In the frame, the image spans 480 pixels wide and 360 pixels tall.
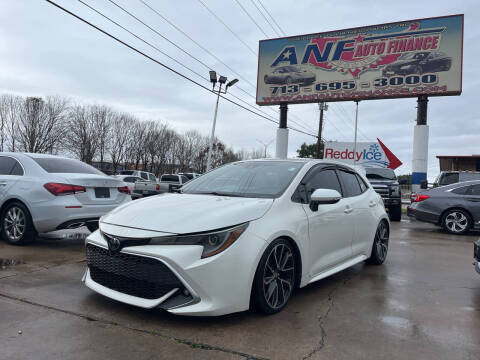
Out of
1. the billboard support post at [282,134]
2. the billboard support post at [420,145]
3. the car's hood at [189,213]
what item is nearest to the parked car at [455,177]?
the billboard support post at [420,145]

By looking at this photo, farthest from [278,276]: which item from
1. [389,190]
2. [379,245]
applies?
[389,190]

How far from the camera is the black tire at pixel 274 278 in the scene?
3.25m

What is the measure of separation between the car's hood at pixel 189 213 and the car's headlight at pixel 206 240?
0.15 ft

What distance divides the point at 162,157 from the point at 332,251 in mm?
48469

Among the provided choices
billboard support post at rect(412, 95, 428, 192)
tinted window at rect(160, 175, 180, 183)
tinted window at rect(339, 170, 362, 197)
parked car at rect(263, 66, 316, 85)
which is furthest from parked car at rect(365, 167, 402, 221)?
tinted window at rect(160, 175, 180, 183)

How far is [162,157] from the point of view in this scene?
51281 millimetres

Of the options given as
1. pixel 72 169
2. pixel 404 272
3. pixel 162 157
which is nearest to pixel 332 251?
pixel 404 272

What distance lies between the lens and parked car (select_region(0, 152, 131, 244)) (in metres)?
5.81

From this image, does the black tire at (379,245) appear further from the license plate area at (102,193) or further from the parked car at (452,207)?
the parked car at (452,207)

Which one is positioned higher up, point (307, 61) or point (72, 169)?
point (307, 61)

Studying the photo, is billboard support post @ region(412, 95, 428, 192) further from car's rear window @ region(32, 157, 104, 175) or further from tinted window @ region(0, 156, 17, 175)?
tinted window @ region(0, 156, 17, 175)

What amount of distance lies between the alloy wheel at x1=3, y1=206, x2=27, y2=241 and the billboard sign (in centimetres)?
1635

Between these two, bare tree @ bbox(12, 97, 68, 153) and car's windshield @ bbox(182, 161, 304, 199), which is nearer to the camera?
car's windshield @ bbox(182, 161, 304, 199)

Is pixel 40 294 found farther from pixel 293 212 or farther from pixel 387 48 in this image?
pixel 387 48
